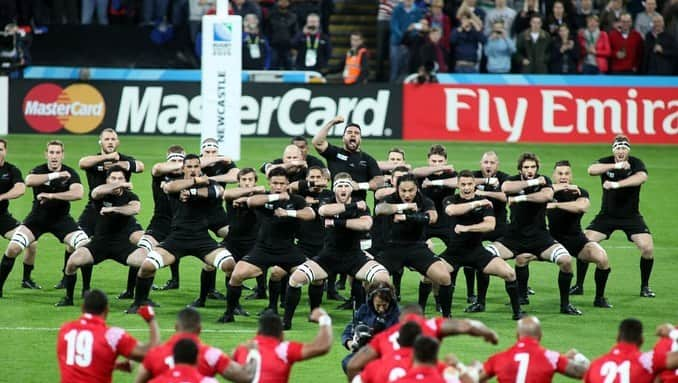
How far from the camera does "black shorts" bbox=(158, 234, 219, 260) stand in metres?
16.9

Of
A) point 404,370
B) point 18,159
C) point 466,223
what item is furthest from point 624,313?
point 18,159

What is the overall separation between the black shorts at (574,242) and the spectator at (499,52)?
13965mm

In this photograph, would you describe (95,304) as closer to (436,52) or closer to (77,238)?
(77,238)

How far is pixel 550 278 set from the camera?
66.7 ft

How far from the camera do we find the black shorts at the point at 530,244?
17.5m

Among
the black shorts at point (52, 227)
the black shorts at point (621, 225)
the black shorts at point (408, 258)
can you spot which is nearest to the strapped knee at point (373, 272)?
the black shorts at point (408, 258)

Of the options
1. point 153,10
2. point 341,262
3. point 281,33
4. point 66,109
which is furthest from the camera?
point 153,10

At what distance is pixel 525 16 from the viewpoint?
32.7 meters

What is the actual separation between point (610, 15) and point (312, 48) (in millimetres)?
7327

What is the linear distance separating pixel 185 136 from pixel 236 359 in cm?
2028

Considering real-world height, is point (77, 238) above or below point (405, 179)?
below

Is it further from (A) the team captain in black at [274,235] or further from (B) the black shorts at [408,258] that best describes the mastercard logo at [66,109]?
(B) the black shorts at [408,258]

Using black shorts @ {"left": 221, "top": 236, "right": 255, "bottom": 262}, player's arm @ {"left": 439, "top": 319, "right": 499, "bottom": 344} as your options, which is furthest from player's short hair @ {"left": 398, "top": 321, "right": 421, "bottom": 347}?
black shorts @ {"left": 221, "top": 236, "right": 255, "bottom": 262}

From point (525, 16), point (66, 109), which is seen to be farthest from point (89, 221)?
point (525, 16)
